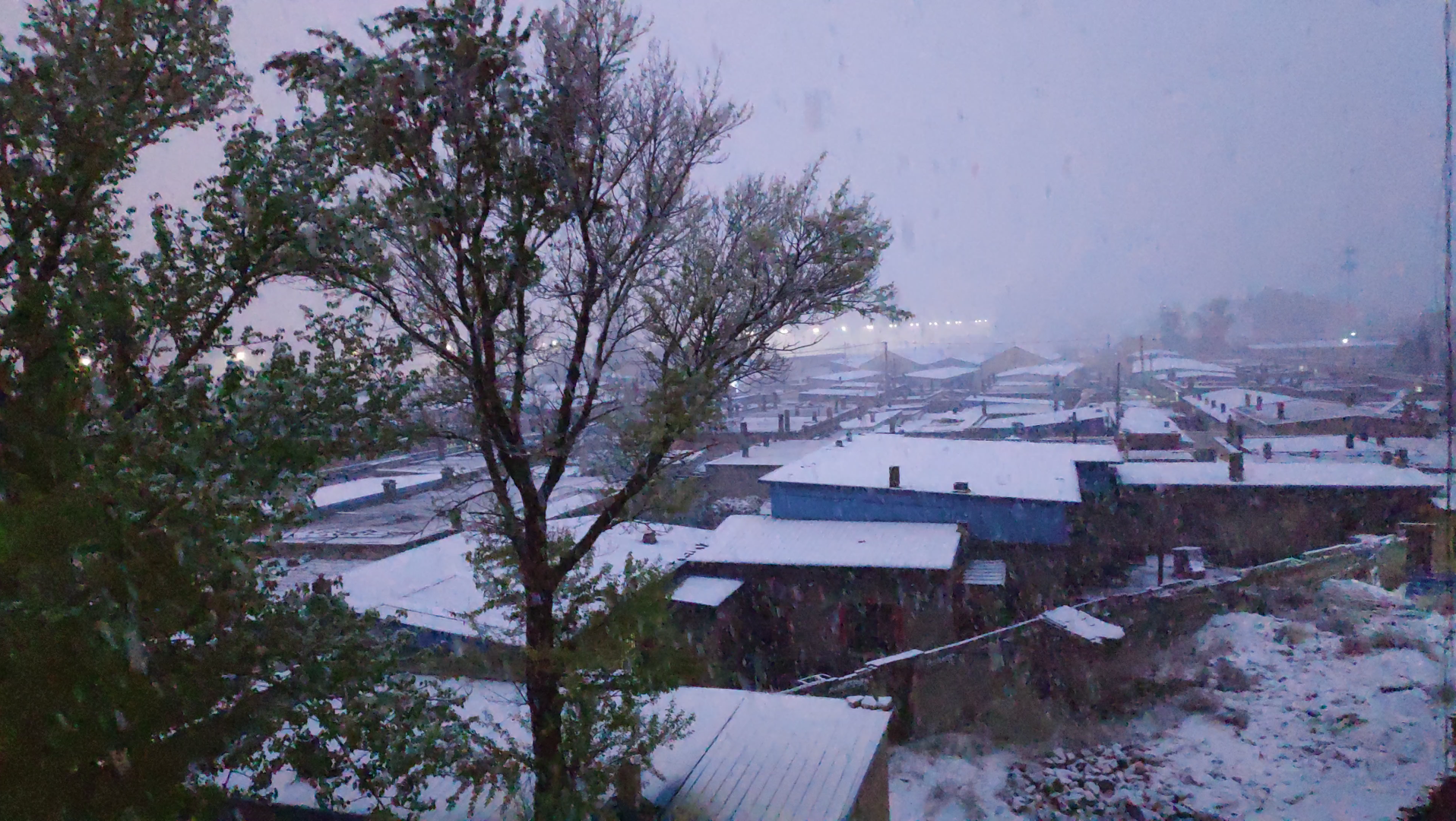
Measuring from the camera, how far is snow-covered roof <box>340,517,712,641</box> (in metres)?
11.3

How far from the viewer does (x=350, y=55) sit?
5.00 meters

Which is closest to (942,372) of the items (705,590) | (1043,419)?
(1043,419)

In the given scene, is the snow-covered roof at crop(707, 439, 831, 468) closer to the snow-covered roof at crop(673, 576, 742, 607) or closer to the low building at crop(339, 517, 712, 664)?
the low building at crop(339, 517, 712, 664)

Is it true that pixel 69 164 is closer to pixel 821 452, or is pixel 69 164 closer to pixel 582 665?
pixel 582 665

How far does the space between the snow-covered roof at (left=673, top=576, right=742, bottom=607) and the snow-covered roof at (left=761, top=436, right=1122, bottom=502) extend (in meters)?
4.25

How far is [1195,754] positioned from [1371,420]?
2823 cm

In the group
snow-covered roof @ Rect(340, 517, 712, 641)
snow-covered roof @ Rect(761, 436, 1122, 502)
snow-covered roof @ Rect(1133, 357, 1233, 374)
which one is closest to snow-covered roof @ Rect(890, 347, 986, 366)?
snow-covered roof @ Rect(1133, 357, 1233, 374)

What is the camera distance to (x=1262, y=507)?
18906mm

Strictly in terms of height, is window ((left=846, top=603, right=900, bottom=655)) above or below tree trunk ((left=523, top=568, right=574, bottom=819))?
below

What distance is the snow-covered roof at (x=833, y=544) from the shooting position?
14.5 m

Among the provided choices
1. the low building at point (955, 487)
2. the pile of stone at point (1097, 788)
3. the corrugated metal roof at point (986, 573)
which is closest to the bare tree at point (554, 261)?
the pile of stone at point (1097, 788)

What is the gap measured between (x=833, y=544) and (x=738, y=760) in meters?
8.48

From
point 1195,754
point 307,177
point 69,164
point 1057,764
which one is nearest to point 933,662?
point 1057,764

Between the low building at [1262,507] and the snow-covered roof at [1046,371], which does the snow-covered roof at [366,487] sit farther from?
the snow-covered roof at [1046,371]
